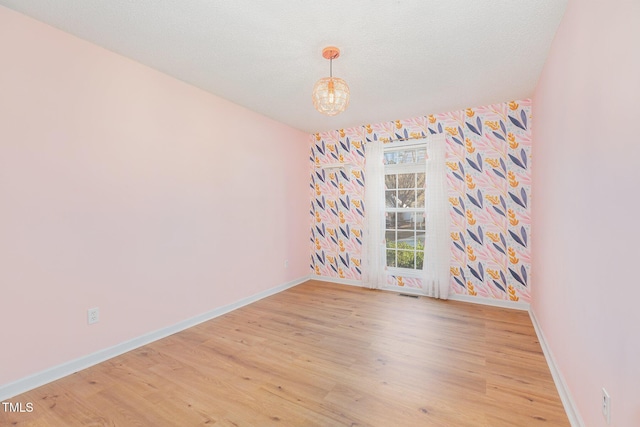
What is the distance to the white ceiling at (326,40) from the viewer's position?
1828 millimetres

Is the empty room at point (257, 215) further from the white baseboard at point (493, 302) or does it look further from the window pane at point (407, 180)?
the window pane at point (407, 180)

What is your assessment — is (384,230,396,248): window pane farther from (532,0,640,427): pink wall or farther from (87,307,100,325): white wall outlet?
(87,307,100,325): white wall outlet

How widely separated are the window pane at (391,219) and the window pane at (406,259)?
0.44 metres

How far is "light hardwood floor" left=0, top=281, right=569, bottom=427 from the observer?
171cm

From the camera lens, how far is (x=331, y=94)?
2.10 m

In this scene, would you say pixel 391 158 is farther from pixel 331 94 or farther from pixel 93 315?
pixel 93 315

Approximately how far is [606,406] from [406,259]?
10.2 ft

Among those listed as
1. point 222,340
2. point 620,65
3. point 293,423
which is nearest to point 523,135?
point 620,65

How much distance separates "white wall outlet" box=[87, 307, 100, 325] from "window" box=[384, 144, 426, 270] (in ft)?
11.9

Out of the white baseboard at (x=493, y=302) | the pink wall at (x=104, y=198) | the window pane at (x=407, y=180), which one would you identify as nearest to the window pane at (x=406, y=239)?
the window pane at (x=407, y=180)

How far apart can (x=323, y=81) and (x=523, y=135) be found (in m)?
2.78

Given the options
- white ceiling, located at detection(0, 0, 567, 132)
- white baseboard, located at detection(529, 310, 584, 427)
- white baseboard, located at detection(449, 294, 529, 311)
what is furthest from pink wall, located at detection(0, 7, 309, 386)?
white baseboard, located at detection(529, 310, 584, 427)

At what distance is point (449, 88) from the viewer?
Result: 10.0 ft

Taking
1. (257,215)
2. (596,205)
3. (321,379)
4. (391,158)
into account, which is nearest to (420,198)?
(391,158)
